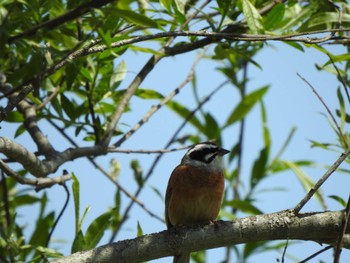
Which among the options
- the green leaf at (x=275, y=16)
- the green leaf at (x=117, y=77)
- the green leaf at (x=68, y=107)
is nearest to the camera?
the green leaf at (x=275, y=16)

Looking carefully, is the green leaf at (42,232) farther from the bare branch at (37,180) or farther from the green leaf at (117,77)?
the green leaf at (117,77)

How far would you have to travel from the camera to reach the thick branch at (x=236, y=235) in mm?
3855

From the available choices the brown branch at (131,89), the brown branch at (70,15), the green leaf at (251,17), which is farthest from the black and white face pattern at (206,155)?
the brown branch at (70,15)

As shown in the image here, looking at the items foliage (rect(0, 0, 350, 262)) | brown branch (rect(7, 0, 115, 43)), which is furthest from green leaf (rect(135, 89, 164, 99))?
brown branch (rect(7, 0, 115, 43))

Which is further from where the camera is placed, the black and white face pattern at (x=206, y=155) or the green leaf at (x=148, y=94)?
the black and white face pattern at (x=206, y=155)

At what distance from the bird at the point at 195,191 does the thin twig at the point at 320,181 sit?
1.71 m

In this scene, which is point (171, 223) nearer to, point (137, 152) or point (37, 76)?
point (137, 152)

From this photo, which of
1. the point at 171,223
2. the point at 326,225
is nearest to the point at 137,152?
the point at 171,223

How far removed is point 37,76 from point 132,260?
1.65m

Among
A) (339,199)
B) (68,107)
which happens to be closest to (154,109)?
(68,107)

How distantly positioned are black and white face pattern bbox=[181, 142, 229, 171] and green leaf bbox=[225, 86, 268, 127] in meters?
0.69

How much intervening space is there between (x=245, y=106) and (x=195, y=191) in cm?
158

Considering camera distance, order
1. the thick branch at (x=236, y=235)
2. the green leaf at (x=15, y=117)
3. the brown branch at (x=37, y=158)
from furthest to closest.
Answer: the green leaf at (x=15, y=117)
the brown branch at (x=37, y=158)
the thick branch at (x=236, y=235)

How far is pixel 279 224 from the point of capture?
154 inches
